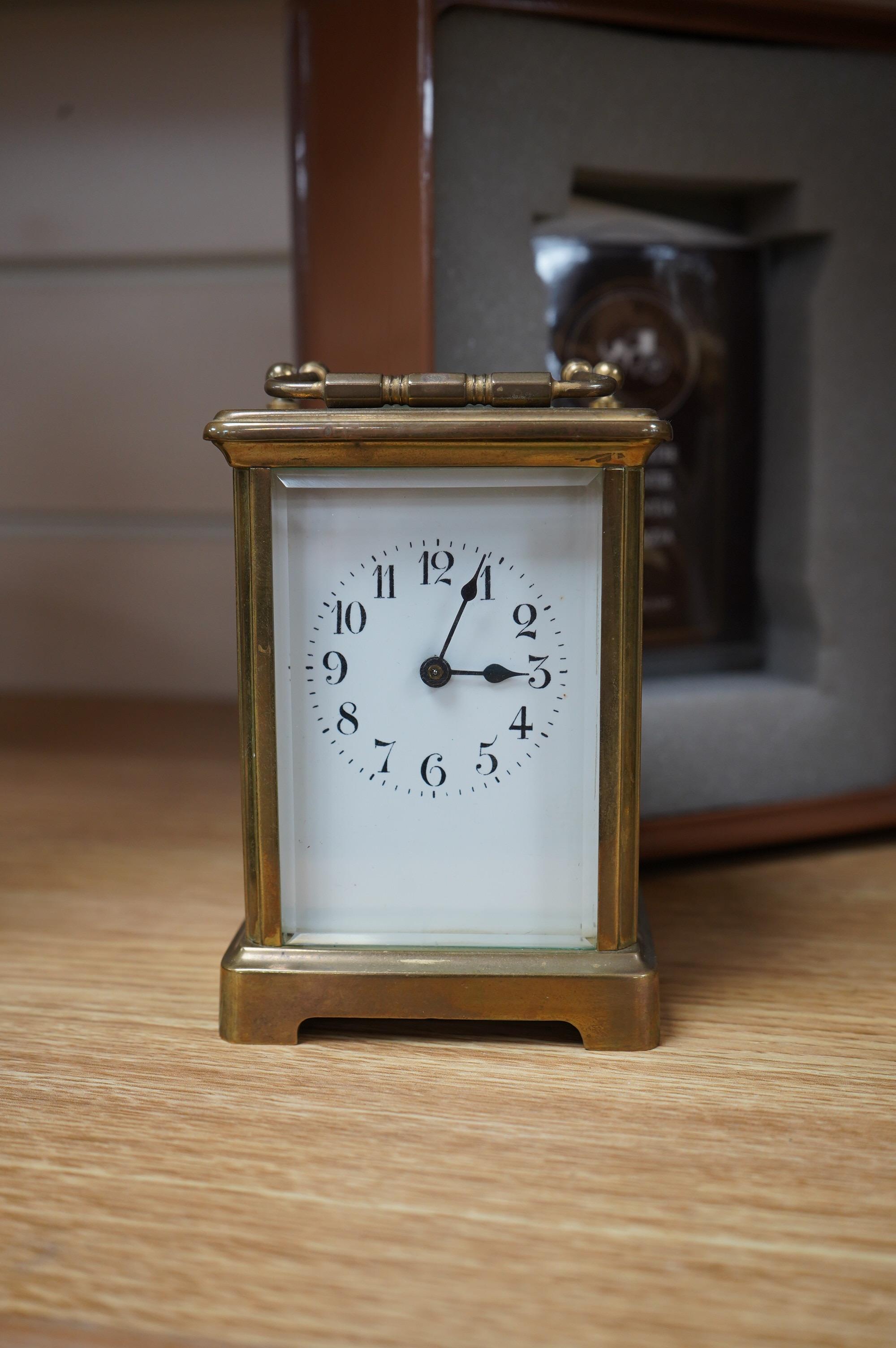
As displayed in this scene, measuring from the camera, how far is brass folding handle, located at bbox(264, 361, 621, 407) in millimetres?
464

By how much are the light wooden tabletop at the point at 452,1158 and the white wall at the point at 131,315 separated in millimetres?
554

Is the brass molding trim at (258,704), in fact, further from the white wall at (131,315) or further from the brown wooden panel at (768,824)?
the white wall at (131,315)

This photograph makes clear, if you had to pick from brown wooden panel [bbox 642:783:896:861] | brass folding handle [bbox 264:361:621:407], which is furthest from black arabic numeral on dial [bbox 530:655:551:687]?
brown wooden panel [bbox 642:783:896:861]

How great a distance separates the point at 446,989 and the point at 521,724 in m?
0.12

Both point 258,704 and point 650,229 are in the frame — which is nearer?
point 258,704

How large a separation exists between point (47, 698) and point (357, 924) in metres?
0.75

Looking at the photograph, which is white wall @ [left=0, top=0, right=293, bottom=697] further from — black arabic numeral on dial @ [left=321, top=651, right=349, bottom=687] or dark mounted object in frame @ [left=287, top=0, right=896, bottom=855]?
black arabic numeral on dial @ [left=321, top=651, right=349, bottom=687]

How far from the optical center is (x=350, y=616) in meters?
0.50

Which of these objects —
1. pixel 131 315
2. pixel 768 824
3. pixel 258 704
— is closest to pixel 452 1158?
pixel 258 704

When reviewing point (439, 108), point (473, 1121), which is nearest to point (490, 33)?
point (439, 108)

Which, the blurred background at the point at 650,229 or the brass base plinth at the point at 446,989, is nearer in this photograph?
the brass base plinth at the point at 446,989

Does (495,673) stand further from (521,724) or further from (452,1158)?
(452,1158)

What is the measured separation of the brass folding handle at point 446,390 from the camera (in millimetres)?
464

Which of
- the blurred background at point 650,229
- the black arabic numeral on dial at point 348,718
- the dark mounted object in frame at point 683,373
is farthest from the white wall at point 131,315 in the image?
the black arabic numeral on dial at point 348,718
